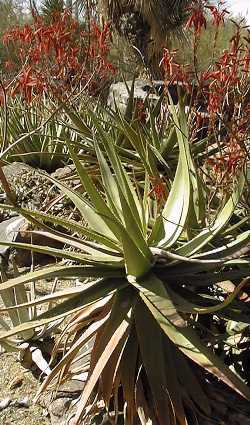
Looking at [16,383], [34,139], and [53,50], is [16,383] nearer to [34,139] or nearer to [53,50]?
[53,50]

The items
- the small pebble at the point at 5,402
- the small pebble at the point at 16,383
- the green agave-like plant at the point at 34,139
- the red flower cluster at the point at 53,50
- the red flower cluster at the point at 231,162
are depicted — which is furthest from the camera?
the green agave-like plant at the point at 34,139

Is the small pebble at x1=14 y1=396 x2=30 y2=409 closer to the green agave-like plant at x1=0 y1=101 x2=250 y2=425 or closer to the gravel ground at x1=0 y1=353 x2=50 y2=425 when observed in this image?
the gravel ground at x1=0 y1=353 x2=50 y2=425

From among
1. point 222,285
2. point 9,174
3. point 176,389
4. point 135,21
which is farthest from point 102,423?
point 135,21

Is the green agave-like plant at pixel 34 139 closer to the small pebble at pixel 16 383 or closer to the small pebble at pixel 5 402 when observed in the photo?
the small pebble at pixel 16 383

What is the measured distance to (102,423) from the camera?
2.66 m

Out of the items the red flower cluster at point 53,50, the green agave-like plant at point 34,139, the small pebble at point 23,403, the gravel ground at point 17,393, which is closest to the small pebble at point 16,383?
the gravel ground at point 17,393

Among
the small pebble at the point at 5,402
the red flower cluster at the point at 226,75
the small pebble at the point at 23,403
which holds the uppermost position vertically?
the red flower cluster at the point at 226,75

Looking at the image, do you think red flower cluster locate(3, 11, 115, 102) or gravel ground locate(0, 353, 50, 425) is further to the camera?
red flower cluster locate(3, 11, 115, 102)

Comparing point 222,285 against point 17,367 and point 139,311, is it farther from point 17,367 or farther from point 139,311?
point 17,367

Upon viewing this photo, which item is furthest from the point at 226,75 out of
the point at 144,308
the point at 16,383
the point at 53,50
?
the point at 16,383

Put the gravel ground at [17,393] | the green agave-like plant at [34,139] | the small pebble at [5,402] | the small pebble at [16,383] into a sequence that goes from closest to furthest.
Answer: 1. the gravel ground at [17,393]
2. the small pebble at [5,402]
3. the small pebble at [16,383]
4. the green agave-like plant at [34,139]

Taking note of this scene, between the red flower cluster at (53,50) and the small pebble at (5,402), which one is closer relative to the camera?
the small pebble at (5,402)

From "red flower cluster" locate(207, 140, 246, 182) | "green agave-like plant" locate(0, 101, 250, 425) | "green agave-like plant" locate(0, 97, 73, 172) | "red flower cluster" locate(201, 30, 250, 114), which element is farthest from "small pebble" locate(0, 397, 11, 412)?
"green agave-like plant" locate(0, 97, 73, 172)

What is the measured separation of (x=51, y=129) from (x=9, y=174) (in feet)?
2.70
